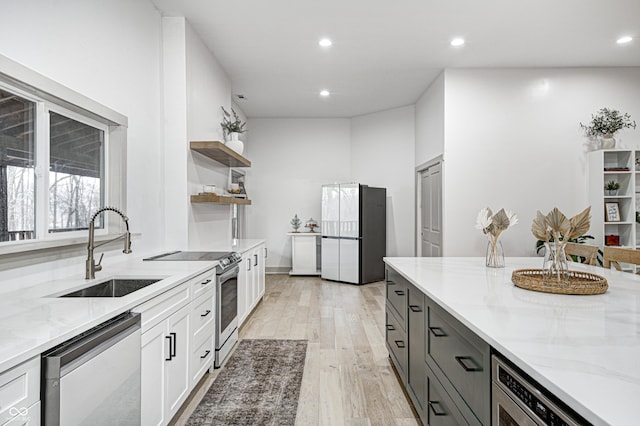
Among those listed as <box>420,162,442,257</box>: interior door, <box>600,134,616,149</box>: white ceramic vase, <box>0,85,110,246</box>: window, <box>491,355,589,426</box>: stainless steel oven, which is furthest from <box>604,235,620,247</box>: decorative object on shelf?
<box>0,85,110,246</box>: window

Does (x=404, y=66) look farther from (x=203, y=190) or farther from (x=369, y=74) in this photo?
(x=203, y=190)

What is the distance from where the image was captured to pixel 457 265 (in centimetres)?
263

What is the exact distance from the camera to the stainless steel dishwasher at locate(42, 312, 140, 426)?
3.67 feet

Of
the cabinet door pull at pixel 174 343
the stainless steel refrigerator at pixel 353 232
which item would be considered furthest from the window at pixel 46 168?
the stainless steel refrigerator at pixel 353 232

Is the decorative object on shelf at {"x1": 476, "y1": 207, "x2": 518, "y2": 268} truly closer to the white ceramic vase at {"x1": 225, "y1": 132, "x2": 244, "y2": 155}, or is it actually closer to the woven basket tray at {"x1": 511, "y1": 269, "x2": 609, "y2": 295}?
the woven basket tray at {"x1": 511, "y1": 269, "x2": 609, "y2": 295}

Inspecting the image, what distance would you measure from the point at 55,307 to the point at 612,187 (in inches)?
213

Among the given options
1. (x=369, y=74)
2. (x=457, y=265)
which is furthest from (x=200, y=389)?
(x=369, y=74)

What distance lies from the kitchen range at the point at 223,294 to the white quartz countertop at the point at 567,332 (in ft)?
5.01

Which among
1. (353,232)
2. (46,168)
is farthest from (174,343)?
(353,232)

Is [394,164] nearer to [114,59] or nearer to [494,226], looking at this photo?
[494,226]

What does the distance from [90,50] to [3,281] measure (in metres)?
1.44

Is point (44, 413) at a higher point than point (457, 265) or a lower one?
lower

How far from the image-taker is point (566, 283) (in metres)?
1.72

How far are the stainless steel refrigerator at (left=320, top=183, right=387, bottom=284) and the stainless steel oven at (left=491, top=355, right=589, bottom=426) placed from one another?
16.5 feet
